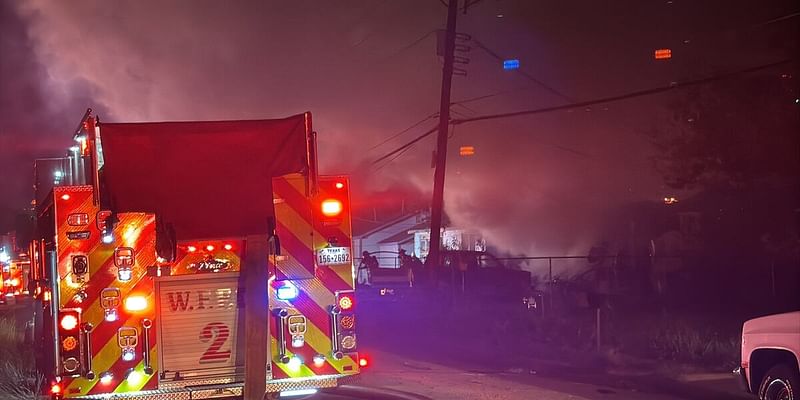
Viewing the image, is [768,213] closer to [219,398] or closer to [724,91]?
[724,91]

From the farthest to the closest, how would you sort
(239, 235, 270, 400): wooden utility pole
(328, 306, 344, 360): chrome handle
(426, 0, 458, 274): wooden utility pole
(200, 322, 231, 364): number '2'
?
(426, 0, 458, 274): wooden utility pole → (328, 306, 344, 360): chrome handle → (200, 322, 231, 364): number '2' → (239, 235, 270, 400): wooden utility pole

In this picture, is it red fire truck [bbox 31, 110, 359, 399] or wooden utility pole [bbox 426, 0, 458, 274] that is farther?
wooden utility pole [bbox 426, 0, 458, 274]

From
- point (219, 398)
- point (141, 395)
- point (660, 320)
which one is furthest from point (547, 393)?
point (660, 320)

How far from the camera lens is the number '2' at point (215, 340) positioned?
6.70 metres

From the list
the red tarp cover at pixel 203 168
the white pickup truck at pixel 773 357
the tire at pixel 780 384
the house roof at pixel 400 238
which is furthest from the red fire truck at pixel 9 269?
the house roof at pixel 400 238

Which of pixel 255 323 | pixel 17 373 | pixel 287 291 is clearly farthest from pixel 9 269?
pixel 255 323

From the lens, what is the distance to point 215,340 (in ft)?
22.1

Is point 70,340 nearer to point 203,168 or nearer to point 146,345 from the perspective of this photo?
point 146,345

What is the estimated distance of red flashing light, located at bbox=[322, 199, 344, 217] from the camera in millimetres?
7074

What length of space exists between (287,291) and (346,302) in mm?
535

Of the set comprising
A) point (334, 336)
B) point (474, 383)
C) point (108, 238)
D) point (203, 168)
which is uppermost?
point (203, 168)

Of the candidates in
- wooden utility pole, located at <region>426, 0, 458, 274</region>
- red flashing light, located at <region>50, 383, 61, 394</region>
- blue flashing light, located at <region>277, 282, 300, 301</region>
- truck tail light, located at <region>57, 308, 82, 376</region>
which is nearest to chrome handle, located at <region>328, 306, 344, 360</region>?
blue flashing light, located at <region>277, 282, 300, 301</region>

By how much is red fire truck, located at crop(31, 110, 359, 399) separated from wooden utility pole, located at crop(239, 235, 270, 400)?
0.01 meters

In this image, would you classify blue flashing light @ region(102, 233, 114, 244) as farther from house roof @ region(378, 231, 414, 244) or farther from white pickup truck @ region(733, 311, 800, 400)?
house roof @ region(378, 231, 414, 244)
